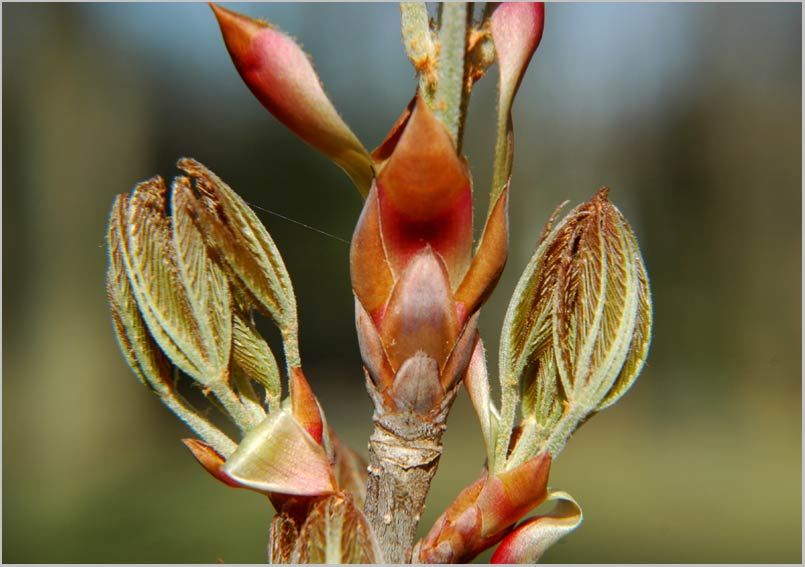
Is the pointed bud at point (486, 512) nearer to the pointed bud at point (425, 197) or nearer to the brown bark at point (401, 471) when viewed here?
the brown bark at point (401, 471)

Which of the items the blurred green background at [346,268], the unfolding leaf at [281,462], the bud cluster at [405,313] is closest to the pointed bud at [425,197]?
the bud cluster at [405,313]

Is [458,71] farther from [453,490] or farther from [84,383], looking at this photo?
[84,383]

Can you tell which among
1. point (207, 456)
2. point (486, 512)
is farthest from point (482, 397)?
point (207, 456)

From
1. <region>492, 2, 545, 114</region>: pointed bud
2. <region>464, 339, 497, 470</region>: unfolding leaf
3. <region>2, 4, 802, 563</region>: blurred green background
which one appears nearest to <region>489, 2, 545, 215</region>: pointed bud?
<region>492, 2, 545, 114</region>: pointed bud

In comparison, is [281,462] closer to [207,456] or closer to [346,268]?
[207,456]

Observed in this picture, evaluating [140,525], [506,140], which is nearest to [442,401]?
[506,140]
